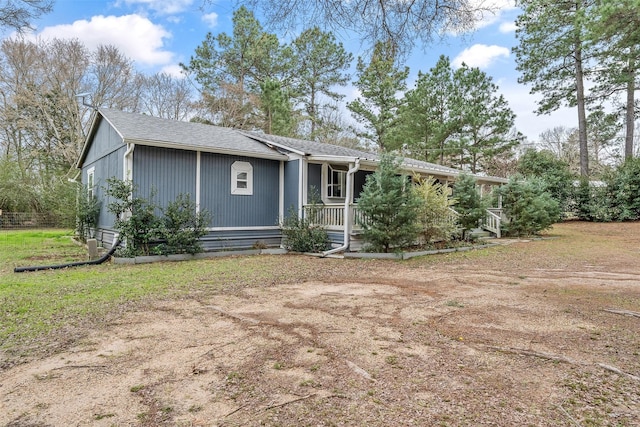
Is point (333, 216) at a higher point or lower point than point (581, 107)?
lower

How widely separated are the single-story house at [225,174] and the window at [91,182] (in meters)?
0.30

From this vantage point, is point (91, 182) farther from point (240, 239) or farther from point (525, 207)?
point (525, 207)

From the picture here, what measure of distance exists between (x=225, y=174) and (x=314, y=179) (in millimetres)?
2523

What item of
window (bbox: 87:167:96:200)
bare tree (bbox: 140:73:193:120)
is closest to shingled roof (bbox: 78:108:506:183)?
window (bbox: 87:167:96:200)

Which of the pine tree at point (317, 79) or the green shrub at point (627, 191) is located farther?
the pine tree at point (317, 79)

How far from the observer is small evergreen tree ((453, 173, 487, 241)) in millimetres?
11203

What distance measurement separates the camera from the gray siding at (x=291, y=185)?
1041 centimetres

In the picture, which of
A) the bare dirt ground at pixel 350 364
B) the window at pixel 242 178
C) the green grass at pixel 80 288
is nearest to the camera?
the bare dirt ground at pixel 350 364

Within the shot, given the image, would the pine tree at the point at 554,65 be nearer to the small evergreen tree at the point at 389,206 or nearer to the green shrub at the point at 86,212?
the small evergreen tree at the point at 389,206

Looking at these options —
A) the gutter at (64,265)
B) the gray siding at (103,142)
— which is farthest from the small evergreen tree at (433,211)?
the gray siding at (103,142)

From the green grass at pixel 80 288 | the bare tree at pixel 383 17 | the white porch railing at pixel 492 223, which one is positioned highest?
the bare tree at pixel 383 17

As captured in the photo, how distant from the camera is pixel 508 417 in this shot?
6.77ft

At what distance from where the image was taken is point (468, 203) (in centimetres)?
1134

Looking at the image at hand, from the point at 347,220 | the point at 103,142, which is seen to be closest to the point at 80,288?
the point at 347,220
